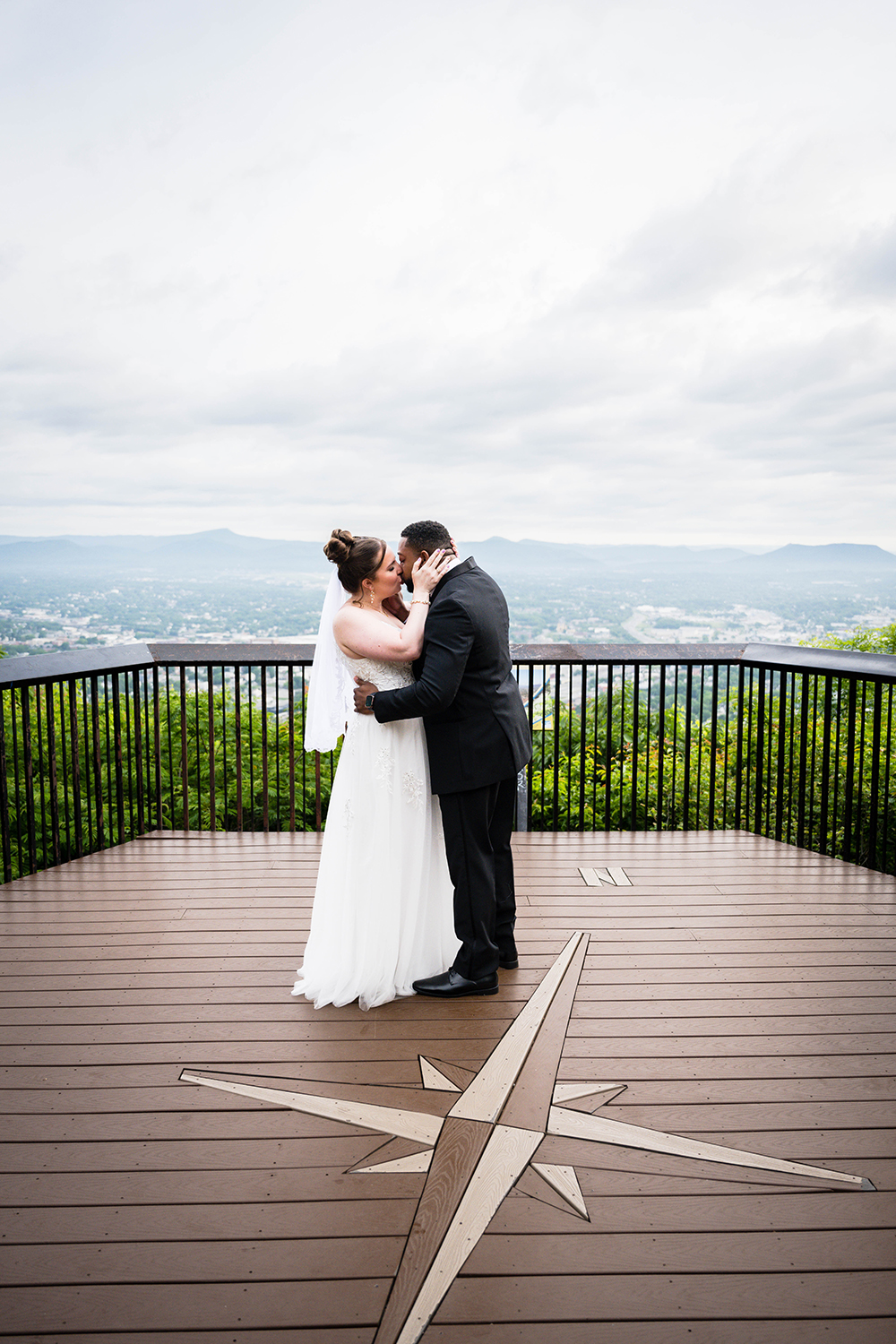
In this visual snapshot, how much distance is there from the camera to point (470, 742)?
8.15 feet

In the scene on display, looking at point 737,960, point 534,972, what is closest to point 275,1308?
point 534,972

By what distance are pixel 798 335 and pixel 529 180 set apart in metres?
12.9

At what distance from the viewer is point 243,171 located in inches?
364

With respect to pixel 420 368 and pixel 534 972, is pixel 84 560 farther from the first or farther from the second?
pixel 534 972

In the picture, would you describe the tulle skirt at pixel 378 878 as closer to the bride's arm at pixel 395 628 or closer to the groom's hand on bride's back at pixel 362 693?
the groom's hand on bride's back at pixel 362 693

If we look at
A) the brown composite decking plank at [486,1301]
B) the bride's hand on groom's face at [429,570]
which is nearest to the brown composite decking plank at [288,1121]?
the brown composite decking plank at [486,1301]

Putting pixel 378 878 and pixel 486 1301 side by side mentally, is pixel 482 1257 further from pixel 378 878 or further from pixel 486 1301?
pixel 378 878

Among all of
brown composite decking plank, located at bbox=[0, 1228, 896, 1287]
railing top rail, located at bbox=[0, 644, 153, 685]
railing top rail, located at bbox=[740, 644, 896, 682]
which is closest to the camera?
brown composite decking plank, located at bbox=[0, 1228, 896, 1287]

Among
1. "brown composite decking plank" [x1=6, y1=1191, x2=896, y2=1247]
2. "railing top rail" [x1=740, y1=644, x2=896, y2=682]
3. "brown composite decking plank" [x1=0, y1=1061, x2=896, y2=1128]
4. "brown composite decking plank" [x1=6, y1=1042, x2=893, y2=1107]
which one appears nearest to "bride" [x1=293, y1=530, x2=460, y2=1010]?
"brown composite decking plank" [x1=6, y1=1042, x2=893, y2=1107]

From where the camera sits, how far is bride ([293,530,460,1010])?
250 cm

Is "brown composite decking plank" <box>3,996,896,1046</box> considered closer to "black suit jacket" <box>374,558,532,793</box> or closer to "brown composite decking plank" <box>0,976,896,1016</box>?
"brown composite decking plank" <box>0,976,896,1016</box>

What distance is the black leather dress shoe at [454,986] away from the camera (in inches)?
98.7

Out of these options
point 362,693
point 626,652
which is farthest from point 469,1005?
point 626,652

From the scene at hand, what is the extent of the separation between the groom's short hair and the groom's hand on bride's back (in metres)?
0.52
